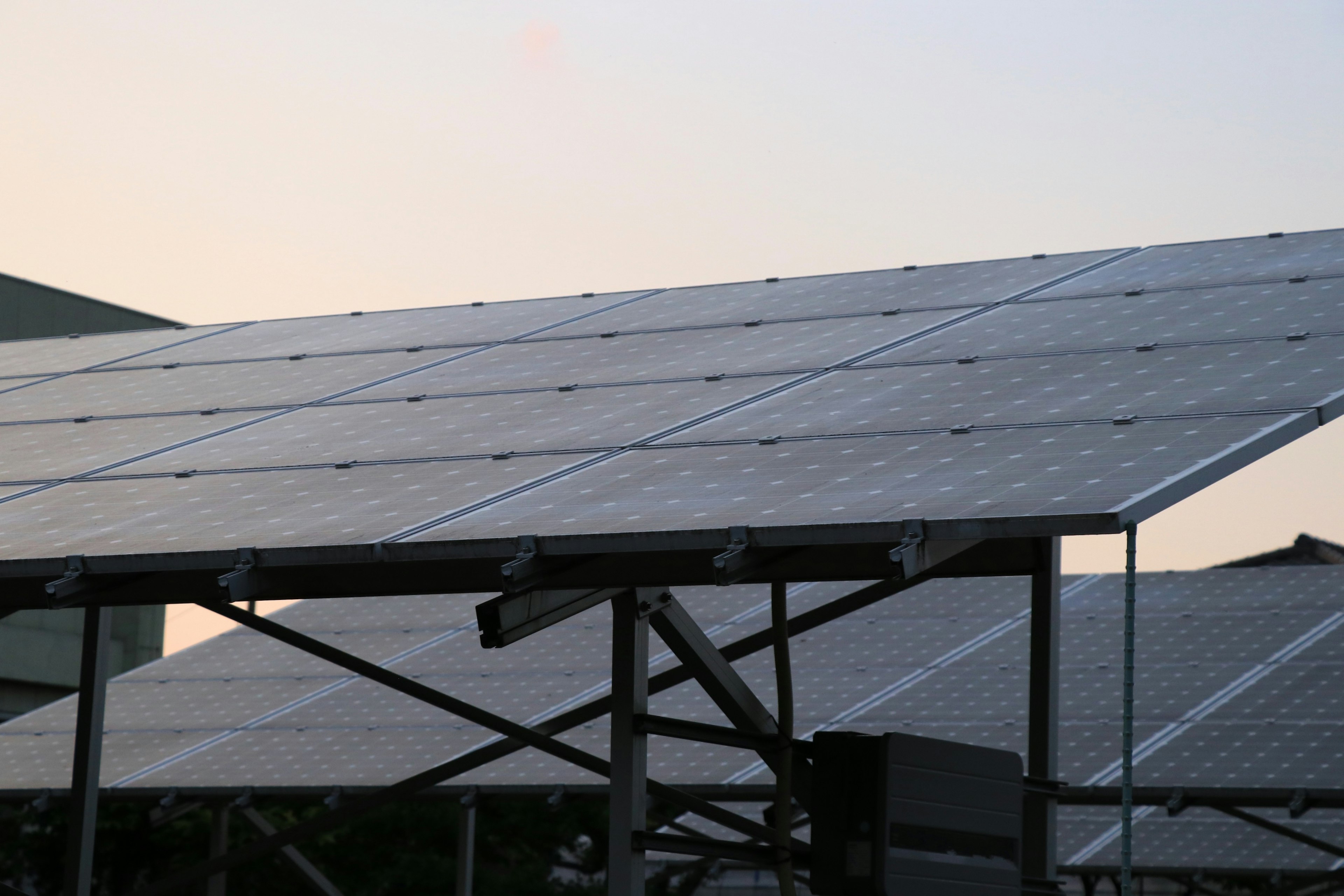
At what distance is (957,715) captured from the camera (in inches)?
644

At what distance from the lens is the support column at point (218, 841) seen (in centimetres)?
1875

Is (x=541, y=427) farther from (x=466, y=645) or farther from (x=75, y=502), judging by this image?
(x=466, y=645)

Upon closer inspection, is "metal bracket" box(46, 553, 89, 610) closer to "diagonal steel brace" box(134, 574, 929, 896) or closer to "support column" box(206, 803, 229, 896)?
"diagonal steel brace" box(134, 574, 929, 896)

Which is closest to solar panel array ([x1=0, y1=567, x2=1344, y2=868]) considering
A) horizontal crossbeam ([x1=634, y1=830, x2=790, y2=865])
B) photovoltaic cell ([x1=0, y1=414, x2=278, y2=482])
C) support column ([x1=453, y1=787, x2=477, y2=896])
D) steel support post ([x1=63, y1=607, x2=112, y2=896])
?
support column ([x1=453, y1=787, x2=477, y2=896])

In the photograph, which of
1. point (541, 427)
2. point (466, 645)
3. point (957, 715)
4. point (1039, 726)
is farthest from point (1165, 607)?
point (541, 427)

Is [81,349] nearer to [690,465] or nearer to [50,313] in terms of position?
[690,465]

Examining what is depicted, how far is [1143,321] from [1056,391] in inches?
76.0

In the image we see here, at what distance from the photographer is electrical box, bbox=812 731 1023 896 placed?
28.5 ft

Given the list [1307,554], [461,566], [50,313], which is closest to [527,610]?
[461,566]

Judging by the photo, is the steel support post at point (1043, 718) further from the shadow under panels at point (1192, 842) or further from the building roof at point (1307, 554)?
the building roof at point (1307, 554)

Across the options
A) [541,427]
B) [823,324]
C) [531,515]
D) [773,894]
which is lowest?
[773,894]

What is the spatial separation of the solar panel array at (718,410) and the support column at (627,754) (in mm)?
700

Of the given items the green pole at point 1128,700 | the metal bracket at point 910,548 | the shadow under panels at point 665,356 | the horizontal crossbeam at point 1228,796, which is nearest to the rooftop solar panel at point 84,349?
the shadow under panels at point 665,356

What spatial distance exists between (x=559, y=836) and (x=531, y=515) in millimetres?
23780
